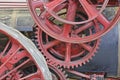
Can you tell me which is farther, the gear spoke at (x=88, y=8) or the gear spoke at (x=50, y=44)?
the gear spoke at (x=50, y=44)

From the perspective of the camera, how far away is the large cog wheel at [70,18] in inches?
115

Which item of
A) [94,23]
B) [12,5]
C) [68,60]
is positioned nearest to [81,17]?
[94,23]

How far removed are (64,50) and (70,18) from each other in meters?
0.30

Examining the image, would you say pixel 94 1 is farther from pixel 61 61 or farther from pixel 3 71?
pixel 3 71

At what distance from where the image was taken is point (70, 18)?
3.07 metres

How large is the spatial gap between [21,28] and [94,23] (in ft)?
2.06

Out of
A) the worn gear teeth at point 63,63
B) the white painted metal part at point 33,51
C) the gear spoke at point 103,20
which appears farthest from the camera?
the worn gear teeth at point 63,63

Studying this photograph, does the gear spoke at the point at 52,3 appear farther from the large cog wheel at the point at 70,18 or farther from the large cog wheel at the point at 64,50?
the large cog wheel at the point at 64,50

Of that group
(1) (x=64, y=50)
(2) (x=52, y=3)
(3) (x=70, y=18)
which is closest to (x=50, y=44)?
(1) (x=64, y=50)

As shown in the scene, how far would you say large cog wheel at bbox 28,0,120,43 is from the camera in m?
2.92

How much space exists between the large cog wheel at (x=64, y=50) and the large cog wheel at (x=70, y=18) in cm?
10

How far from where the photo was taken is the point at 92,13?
292 centimetres

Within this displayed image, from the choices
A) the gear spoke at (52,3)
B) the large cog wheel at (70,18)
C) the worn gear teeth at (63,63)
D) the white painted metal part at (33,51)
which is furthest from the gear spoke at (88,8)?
the white painted metal part at (33,51)

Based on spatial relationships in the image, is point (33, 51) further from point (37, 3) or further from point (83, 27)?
point (83, 27)
